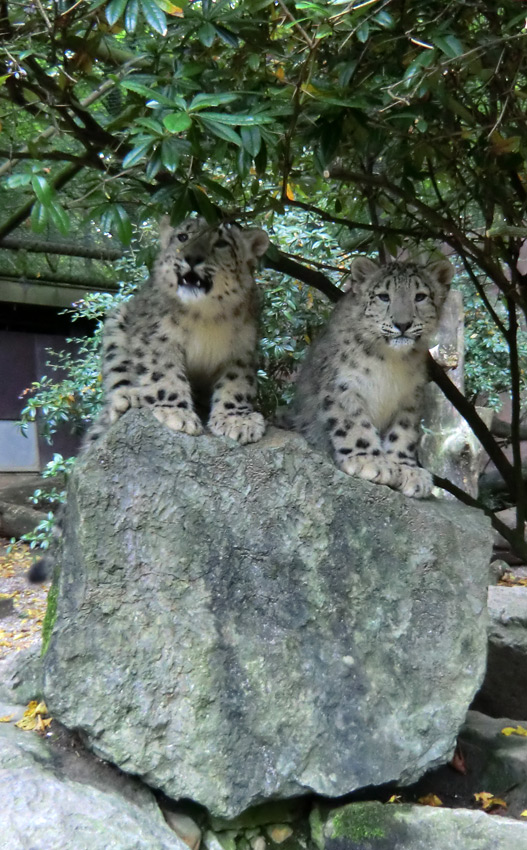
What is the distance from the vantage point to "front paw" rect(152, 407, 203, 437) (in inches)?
145

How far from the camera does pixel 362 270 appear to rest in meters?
4.34

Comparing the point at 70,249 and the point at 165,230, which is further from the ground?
the point at 70,249

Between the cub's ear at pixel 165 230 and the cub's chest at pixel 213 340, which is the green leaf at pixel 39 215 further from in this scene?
the cub's ear at pixel 165 230

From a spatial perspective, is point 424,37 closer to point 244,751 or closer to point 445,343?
point 244,751

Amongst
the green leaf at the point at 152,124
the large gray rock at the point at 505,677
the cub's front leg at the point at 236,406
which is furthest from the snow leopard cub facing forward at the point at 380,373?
the green leaf at the point at 152,124

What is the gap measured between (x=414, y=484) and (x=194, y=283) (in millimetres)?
1402

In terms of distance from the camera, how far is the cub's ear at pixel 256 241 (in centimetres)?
395

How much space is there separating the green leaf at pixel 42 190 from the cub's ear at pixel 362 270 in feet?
6.87

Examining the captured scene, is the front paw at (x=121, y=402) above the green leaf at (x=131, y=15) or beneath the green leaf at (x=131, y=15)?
beneath

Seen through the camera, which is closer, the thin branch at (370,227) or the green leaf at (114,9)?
the green leaf at (114,9)

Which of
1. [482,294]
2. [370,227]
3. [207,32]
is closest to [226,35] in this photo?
[207,32]

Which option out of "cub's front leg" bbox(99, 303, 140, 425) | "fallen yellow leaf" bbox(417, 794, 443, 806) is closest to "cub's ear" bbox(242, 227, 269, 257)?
"cub's front leg" bbox(99, 303, 140, 425)

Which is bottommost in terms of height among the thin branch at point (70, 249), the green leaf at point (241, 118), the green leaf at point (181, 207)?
the green leaf at point (181, 207)

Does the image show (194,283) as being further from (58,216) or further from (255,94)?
(58,216)
